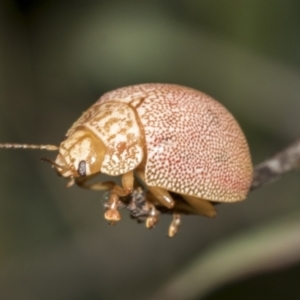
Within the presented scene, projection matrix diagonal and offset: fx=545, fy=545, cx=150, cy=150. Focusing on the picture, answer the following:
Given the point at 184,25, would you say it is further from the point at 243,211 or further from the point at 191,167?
the point at 191,167

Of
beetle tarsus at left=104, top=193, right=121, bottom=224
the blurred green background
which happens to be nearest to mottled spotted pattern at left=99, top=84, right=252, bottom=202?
beetle tarsus at left=104, top=193, right=121, bottom=224

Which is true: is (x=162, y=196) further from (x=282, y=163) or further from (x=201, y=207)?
(x=282, y=163)

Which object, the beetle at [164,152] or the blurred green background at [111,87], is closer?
the beetle at [164,152]

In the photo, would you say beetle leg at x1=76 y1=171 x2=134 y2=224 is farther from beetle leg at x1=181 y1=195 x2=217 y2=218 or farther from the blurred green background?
the blurred green background

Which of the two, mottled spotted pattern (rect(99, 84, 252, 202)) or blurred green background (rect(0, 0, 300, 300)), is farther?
blurred green background (rect(0, 0, 300, 300))

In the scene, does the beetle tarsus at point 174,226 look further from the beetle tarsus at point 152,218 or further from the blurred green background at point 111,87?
the blurred green background at point 111,87

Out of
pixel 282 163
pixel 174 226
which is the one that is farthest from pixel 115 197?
pixel 282 163

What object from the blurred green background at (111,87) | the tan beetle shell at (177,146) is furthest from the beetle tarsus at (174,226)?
the blurred green background at (111,87)
